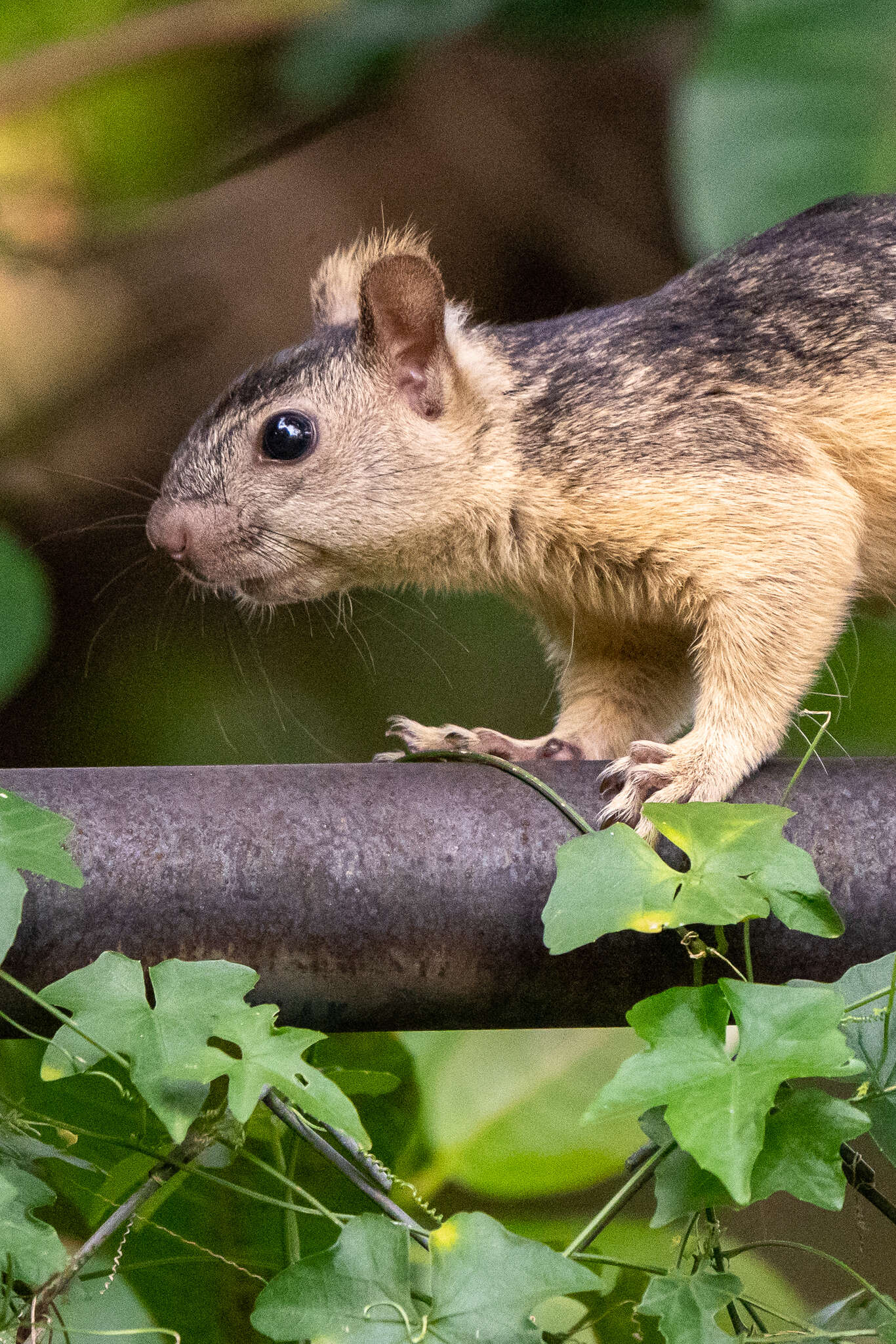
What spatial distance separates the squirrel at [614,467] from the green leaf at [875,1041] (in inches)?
16.2

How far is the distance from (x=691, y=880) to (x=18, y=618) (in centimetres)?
Answer: 118

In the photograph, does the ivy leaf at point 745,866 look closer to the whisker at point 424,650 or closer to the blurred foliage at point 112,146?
the whisker at point 424,650

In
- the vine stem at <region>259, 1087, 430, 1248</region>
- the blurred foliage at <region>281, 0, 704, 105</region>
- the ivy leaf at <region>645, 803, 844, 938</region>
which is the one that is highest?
the blurred foliage at <region>281, 0, 704, 105</region>

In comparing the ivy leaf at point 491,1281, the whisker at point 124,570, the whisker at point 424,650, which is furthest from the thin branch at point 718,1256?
the whisker at point 424,650

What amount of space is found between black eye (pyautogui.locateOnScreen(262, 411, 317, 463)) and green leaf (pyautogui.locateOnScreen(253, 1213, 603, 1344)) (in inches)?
34.6

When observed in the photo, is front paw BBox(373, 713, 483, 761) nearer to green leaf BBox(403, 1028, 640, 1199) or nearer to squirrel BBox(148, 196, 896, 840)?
squirrel BBox(148, 196, 896, 840)

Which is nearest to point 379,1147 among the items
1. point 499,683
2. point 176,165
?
point 499,683

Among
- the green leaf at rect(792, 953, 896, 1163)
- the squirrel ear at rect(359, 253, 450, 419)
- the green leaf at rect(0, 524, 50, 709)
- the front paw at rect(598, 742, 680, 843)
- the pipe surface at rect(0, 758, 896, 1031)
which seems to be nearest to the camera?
the green leaf at rect(792, 953, 896, 1163)

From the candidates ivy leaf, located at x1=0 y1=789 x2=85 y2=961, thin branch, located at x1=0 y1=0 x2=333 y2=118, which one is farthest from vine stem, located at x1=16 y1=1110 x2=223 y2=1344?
thin branch, located at x1=0 y1=0 x2=333 y2=118

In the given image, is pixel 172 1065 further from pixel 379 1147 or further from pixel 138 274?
pixel 138 274

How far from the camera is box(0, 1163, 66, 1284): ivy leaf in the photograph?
62 centimetres

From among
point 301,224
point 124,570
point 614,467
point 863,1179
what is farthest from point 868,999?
point 301,224

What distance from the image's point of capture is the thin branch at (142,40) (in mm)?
1686

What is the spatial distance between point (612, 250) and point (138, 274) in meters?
0.72
